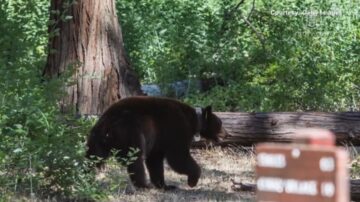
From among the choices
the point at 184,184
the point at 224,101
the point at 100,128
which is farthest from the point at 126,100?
the point at 224,101

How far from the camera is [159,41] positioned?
1661 centimetres

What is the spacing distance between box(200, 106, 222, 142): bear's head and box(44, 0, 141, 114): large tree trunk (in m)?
2.22

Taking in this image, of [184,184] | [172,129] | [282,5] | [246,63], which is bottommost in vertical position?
[184,184]

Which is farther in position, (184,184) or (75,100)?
(75,100)

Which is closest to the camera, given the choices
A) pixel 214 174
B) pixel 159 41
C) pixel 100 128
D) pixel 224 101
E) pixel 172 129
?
pixel 100 128

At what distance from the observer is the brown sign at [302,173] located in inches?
77.3

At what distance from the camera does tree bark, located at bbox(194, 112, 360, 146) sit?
11164 mm

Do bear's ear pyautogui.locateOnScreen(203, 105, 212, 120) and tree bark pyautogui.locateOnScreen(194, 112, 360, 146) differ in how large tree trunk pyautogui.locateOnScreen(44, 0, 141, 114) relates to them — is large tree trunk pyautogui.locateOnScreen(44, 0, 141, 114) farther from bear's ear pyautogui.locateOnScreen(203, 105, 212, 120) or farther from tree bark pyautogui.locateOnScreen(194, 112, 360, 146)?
bear's ear pyautogui.locateOnScreen(203, 105, 212, 120)

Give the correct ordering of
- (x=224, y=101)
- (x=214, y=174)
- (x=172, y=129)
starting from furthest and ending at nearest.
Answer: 1. (x=224, y=101)
2. (x=214, y=174)
3. (x=172, y=129)

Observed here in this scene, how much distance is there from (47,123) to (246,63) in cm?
776

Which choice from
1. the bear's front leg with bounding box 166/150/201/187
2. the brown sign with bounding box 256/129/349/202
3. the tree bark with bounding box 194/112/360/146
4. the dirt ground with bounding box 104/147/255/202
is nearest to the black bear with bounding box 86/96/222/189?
the bear's front leg with bounding box 166/150/201/187

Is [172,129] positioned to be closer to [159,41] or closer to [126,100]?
[126,100]

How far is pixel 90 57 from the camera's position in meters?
12.5

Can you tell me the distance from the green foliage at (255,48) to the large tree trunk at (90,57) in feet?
5.08
